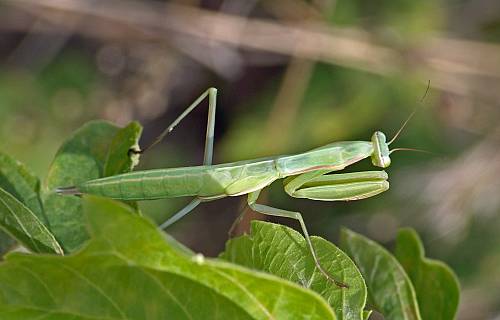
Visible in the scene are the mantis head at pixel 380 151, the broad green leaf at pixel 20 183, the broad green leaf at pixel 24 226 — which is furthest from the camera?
the mantis head at pixel 380 151

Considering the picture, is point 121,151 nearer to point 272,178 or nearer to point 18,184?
point 18,184

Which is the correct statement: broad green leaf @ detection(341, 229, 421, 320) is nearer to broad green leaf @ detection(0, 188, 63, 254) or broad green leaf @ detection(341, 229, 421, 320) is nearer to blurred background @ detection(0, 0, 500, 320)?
broad green leaf @ detection(0, 188, 63, 254)

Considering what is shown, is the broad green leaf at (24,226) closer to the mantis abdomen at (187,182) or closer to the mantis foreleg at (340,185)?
the mantis abdomen at (187,182)

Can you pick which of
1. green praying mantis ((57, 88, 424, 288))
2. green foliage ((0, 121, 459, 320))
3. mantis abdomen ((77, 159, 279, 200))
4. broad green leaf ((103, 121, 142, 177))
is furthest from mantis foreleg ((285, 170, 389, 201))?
broad green leaf ((103, 121, 142, 177))

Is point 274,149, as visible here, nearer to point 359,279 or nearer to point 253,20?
point 253,20

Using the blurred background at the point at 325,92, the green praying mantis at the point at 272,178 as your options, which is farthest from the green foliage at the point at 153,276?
the blurred background at the point at 325,92

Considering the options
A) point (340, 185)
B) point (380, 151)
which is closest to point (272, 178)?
point (340, 185)
